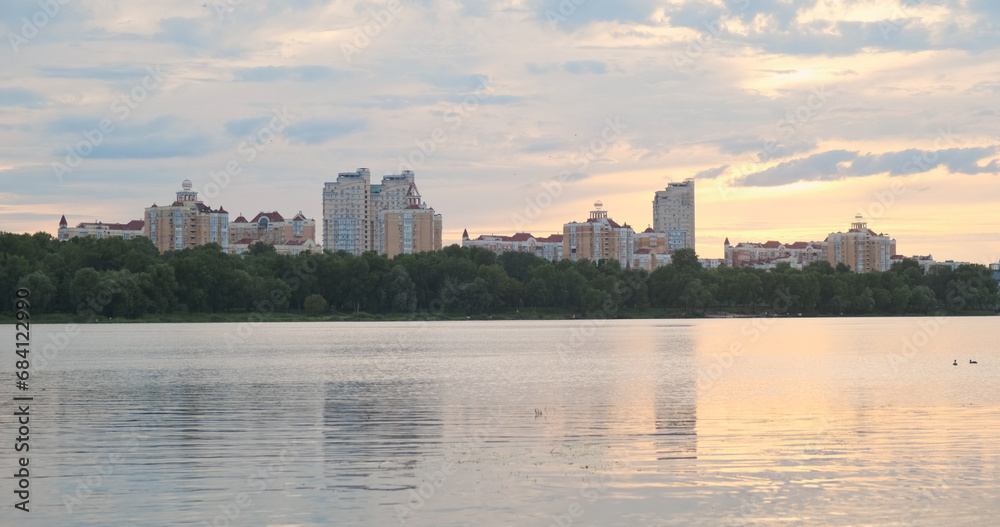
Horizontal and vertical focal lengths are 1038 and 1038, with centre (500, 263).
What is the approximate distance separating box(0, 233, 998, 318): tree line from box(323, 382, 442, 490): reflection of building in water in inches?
2968

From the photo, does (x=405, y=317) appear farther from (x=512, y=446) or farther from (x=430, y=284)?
(x=512, y=446)

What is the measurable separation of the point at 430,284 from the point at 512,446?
4523 inches

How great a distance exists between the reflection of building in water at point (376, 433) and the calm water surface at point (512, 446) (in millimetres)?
94

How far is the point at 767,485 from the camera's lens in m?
16.7

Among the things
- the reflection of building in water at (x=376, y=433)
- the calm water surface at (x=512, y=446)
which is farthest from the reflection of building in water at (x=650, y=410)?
the reflection of building in water at (x=376, y=433)

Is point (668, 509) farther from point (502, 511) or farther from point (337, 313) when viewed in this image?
point (337, 313)

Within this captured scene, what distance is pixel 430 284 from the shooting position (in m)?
136

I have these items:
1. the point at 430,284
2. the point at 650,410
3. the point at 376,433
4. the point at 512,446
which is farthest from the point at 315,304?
the point at 512,446

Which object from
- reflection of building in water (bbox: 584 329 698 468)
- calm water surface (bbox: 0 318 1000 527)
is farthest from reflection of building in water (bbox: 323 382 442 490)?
reflection of building in water (bbox: 584 329 698 468)

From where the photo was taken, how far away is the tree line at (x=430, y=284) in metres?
107

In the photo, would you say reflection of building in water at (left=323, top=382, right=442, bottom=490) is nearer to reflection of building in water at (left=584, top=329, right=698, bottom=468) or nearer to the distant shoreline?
reflection of building in water at (left=584, top=329, right=698, bottom=468)

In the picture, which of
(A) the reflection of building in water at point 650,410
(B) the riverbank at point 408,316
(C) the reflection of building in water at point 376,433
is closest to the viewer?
(C) the reflection of building in water at point 376,433

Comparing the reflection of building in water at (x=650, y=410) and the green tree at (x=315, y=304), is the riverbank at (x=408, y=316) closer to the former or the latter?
the green tree at (x=315, y=304)

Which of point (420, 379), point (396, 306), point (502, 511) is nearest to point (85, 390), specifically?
point (420, 379)
